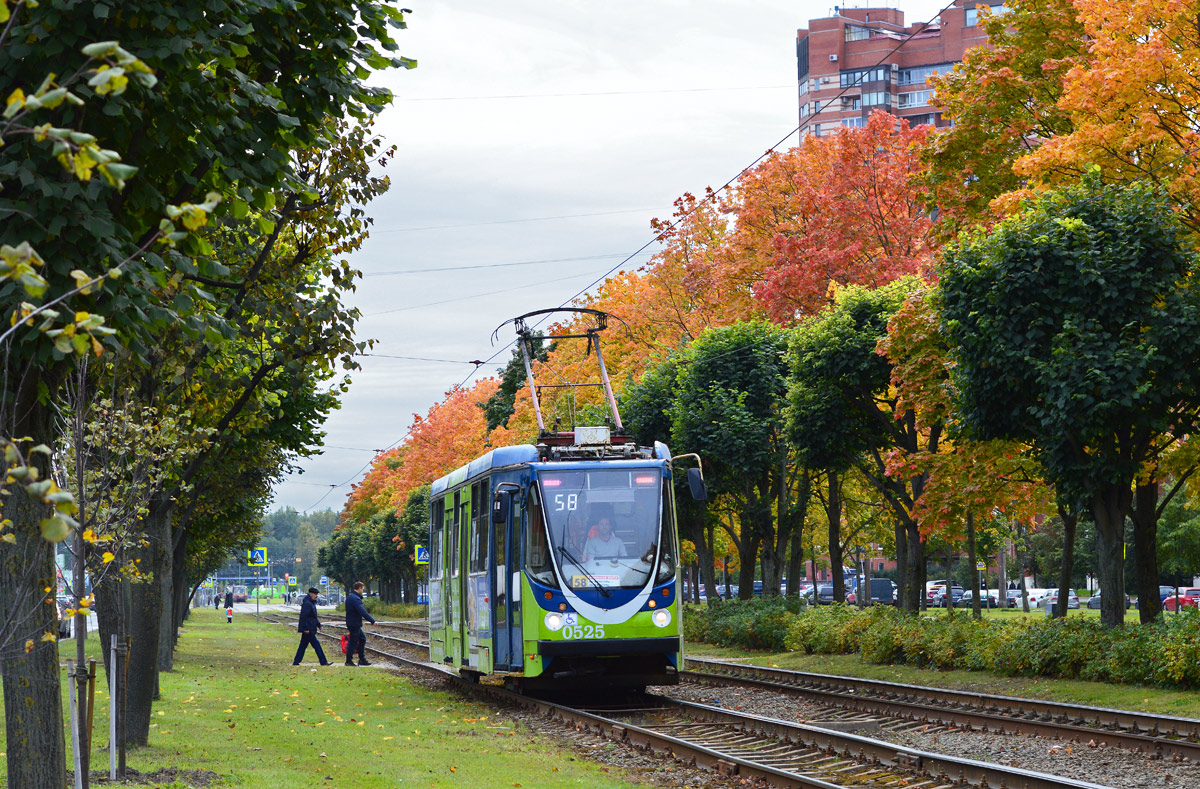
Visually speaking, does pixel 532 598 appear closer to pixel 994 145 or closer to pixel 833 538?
pixel 994 145

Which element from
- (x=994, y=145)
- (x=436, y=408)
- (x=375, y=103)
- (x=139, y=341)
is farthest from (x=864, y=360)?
(x=436, y=408)

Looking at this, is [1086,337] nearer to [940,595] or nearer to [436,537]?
[436,537]

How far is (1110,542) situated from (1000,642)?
94.8 inches

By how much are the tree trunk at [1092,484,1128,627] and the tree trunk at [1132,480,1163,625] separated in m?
1.44

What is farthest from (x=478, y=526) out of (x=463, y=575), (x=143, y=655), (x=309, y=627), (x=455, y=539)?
(x=309, y=627)

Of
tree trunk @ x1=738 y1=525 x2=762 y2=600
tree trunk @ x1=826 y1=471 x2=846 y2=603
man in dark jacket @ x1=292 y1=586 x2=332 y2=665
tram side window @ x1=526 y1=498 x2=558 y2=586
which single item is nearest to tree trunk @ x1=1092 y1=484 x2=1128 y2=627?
tram side window @ x1=526 y1=498 x2=558 y2=586

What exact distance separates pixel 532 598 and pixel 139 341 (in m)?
10.7

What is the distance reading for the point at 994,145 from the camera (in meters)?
26.8

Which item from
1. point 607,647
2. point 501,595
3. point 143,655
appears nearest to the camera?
point 143,655

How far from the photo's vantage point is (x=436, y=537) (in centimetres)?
2444

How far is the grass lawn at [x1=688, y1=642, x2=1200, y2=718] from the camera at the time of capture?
630 inches

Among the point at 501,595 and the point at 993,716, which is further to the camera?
the point at 501,595

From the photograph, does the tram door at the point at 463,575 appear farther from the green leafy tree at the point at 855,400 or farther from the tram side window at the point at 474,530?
the green leafy tree at the point at 855,400

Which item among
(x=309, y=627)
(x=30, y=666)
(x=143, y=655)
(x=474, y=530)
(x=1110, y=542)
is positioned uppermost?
(x=474, y=530)
